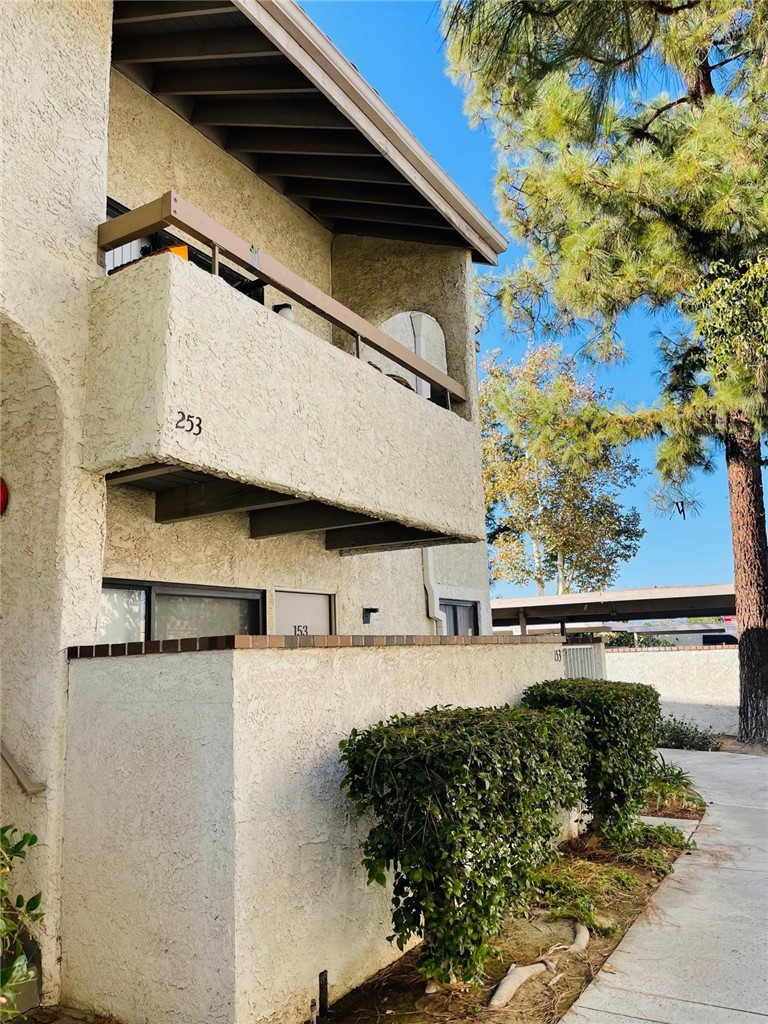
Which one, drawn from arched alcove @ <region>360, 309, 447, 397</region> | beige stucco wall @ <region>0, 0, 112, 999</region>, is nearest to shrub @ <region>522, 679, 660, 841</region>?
beige stucco wall @ <region>0, 0, 112, 999</region>

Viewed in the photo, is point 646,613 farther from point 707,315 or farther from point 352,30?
point 352,30

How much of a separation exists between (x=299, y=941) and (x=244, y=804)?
3.26 feet

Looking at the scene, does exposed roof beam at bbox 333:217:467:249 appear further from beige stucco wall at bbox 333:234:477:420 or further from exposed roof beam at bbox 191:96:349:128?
exposed roof beam at bbox 191:96:349:128

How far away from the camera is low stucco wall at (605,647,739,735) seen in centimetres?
1812

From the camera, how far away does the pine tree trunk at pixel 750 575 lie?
1569 cm

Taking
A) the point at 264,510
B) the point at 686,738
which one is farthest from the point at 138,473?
the point at 686,738

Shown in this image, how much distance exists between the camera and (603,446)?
16906 mm

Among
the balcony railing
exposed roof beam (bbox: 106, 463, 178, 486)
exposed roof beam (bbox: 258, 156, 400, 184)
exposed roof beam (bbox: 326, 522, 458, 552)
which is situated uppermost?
exposed roof beam (bbox: 258, 156, 400, 184)

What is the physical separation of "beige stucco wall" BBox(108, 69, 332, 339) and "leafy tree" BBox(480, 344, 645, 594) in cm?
1812

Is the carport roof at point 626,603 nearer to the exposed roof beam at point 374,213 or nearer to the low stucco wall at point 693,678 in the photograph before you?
the low stucco wall at point 693,678

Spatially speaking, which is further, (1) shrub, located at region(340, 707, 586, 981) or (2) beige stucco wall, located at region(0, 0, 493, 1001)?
(2) beige stucco wall, located at region(0, 0, 493, 1001)

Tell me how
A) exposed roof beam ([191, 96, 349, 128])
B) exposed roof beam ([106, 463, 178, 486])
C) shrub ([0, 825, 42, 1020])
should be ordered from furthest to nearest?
exposed roof beam ([191, 96, 349, 128]), exposed roof beam ([106, 463, 178, 486]), shrub ([0, 825, 42, 1020])

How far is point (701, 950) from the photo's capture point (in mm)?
5559

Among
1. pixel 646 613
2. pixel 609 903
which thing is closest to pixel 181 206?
pixel 609 903
